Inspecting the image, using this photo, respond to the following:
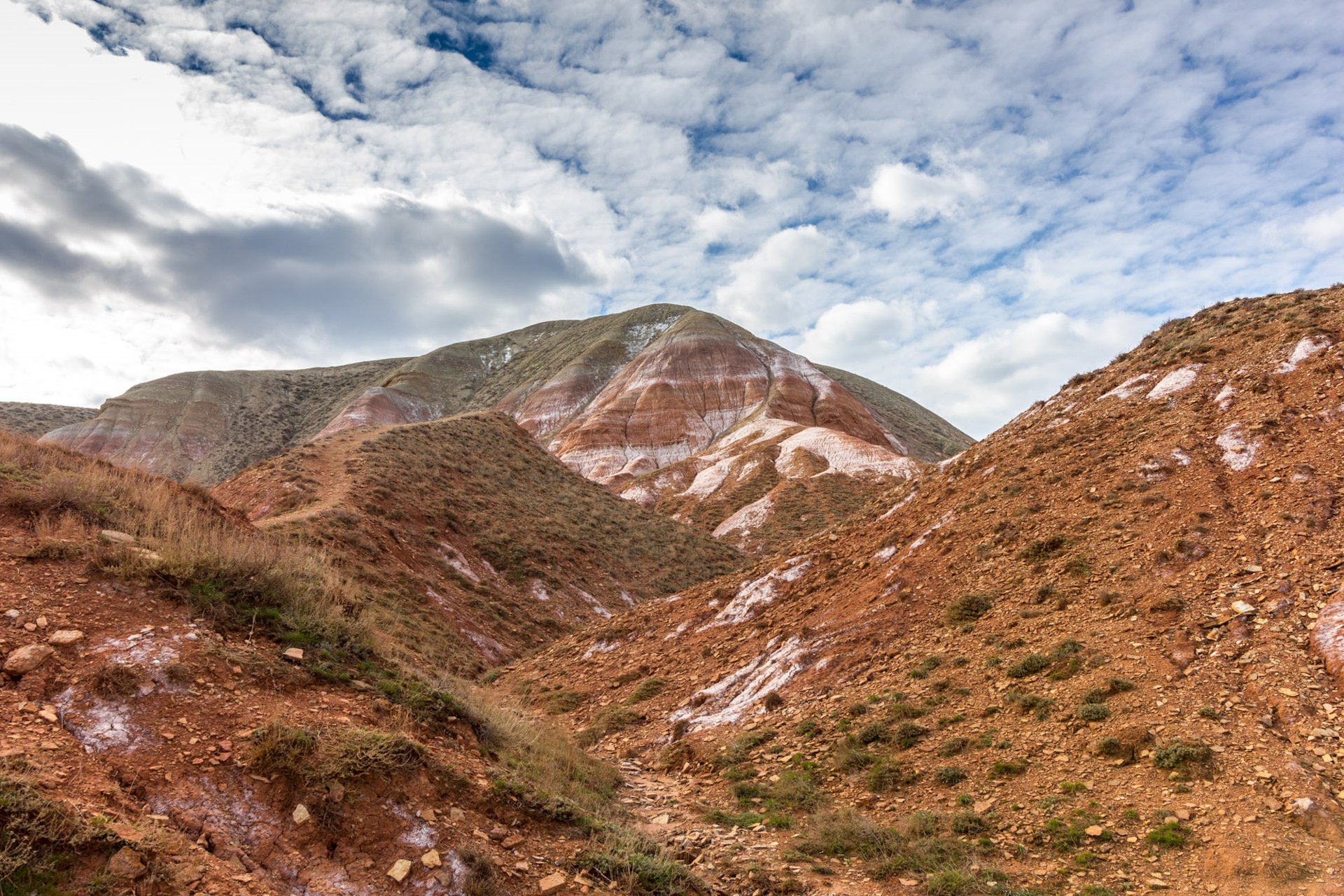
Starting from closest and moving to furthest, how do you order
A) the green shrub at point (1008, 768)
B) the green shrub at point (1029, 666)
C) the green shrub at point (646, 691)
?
1. the green shrub at point (1008, 768)
2. the green shrub at point (1029, 666)
3. the green shrub at point (646, 691)

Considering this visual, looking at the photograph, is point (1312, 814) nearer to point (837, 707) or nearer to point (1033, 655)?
point (1033, 655)

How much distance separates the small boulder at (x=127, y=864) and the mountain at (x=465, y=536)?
18.4 ft

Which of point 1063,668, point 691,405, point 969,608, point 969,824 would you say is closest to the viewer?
point 969,824

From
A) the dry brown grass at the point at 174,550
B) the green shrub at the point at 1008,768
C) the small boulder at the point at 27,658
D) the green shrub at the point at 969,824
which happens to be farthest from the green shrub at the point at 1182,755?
the small boulder at the point at 27,658

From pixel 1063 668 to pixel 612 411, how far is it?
74.8 meters

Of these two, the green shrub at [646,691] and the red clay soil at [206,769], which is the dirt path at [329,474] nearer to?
the green shrub at [646,691]

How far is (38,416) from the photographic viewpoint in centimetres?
9256

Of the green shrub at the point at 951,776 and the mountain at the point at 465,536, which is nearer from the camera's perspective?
the green shrub at the point at 951,776

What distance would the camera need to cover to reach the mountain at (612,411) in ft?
211

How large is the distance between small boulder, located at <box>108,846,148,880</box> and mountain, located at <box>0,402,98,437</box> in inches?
4383

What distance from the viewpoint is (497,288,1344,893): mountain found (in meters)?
6.80

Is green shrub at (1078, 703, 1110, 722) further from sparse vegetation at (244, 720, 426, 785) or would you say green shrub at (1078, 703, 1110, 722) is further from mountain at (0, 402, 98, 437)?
mountain at (0, 402, 98, 437)

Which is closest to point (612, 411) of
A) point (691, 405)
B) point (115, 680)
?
point (691, 405)

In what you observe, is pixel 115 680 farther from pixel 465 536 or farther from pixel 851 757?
pixel 465 536
